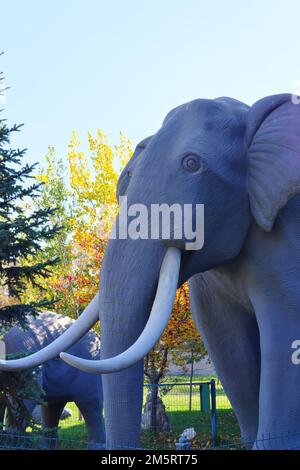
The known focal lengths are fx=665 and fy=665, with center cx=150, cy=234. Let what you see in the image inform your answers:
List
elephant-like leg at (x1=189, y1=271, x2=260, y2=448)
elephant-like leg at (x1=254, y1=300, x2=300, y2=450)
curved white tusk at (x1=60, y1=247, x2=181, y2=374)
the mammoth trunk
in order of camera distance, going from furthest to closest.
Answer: elephant-like leg at (x1=189, y1=271, x2=260, y2=448)
elephant-like leg at (x1=254, y1=300, x2=300, y2=450)
the mammoth trunk
curved white tusk at (x1=60, y1=247, x2=181, y2=374)

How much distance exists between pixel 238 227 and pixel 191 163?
590mm

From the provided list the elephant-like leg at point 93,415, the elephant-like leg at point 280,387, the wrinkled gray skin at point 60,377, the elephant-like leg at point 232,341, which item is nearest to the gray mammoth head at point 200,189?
the elephant-like leg at point 280,387

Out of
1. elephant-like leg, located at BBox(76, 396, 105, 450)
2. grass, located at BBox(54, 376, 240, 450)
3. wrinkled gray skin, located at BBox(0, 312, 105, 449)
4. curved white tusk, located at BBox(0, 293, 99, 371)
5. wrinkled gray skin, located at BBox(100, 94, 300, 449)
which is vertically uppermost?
wrinkled gray skin, located at BBox(100, 94, 300, 449)

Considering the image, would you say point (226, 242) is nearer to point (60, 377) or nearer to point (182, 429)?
point (60, 377)

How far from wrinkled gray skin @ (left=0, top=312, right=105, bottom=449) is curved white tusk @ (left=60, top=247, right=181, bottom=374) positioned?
4.27 m

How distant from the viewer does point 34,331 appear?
8.51 m

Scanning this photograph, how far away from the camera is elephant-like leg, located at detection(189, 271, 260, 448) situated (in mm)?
5383

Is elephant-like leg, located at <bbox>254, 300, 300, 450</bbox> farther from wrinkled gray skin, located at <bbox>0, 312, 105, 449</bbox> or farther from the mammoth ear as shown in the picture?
wrinkled gray skin, located at <bbox>0, 312, 105, 449</bbox>

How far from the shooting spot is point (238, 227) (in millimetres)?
4742

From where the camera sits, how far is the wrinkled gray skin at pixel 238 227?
4.37m

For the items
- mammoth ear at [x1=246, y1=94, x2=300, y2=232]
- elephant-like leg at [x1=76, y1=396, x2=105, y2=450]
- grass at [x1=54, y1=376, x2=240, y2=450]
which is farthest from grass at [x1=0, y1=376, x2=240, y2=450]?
mammoth ear at [x1=246, y1=94, x2=300, y2=232]
